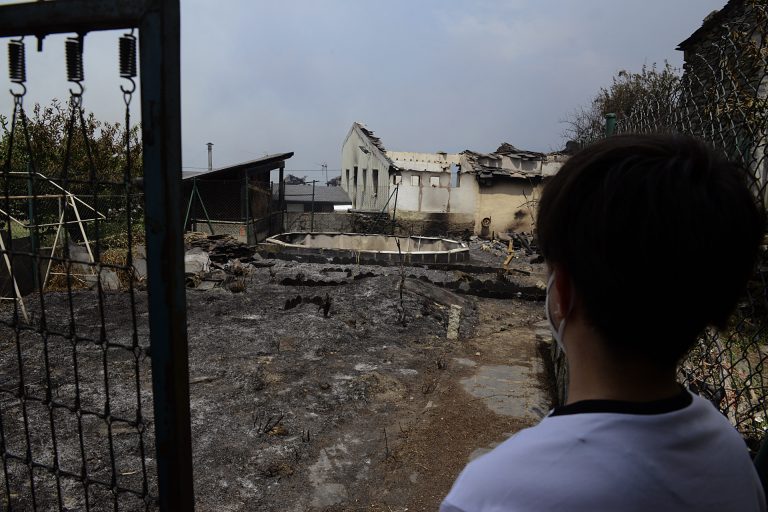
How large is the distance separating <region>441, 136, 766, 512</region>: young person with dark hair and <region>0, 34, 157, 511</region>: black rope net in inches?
41.4

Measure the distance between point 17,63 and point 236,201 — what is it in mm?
16508

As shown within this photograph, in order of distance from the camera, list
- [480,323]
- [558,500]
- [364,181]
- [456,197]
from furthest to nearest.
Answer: [364,181] → [456,197] → [480,323] → [558,500]

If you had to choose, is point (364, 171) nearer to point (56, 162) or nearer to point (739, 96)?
point (56, 162)

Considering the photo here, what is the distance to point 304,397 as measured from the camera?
5.16 metres

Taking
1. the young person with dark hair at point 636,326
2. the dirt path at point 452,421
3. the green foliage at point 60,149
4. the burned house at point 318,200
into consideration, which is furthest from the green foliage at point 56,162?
the burned house at point 318,200

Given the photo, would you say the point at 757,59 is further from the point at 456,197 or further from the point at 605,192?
the point at 456,197

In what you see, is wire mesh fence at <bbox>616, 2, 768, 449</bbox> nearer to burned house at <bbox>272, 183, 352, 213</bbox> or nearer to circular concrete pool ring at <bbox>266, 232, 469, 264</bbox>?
circular concrete pool ring at <bbox>266, 232, 469, 264</bbox>

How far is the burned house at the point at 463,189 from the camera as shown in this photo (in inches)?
887

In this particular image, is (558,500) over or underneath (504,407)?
over

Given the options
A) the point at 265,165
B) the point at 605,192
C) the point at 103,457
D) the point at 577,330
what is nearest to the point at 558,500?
the point at 577,330

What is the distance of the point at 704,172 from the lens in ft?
2.37

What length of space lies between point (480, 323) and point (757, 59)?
6.91 m

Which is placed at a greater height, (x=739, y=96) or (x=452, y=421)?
(x=739, y=96)

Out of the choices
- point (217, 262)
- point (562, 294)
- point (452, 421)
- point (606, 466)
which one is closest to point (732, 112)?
point (562, 294)
